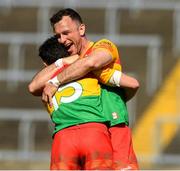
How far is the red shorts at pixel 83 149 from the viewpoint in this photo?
541 centimetres

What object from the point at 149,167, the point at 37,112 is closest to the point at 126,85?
the point at 149,167

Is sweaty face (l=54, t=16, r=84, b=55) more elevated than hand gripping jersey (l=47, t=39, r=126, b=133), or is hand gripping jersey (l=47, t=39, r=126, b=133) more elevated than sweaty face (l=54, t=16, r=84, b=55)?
sweaty face (l=54, t=16, r=84, b=55)

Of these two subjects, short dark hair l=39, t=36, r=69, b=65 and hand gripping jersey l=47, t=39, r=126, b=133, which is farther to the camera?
short dark hair l=39, t=36, r=69, b=65

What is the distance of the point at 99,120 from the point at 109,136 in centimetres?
15

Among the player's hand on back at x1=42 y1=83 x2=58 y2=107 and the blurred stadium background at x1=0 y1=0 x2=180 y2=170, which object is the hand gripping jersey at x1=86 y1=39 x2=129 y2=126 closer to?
the player's hand on back at x1=42 y1=83 x2=58 y2=107

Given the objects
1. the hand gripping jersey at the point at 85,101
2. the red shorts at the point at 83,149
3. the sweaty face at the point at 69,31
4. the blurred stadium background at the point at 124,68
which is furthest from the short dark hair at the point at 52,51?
the blurred stadium background at the point at 124,68

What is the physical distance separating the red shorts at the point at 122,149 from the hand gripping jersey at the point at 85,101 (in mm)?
87

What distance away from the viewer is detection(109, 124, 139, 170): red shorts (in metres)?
5.64

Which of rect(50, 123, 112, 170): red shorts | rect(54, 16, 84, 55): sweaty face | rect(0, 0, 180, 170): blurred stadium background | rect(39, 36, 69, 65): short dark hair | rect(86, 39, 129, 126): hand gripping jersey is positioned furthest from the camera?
rect(0, 0, 180, 170): blurred stadium background

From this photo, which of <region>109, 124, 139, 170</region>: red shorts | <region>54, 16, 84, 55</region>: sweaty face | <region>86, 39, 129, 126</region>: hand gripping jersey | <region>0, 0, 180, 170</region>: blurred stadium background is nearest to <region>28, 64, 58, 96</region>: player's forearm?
<region>54, 16, 84, 55</region>: sweaty face

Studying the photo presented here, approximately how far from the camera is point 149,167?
11500 mm

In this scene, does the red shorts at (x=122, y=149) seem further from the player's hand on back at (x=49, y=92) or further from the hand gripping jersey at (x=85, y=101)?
the player's hand on back at (x=49, y=92)

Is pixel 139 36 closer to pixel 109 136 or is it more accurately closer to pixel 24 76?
pixel 24 76

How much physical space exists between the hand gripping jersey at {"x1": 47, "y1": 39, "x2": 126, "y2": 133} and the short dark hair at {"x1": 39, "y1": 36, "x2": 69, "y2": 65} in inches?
9.7
